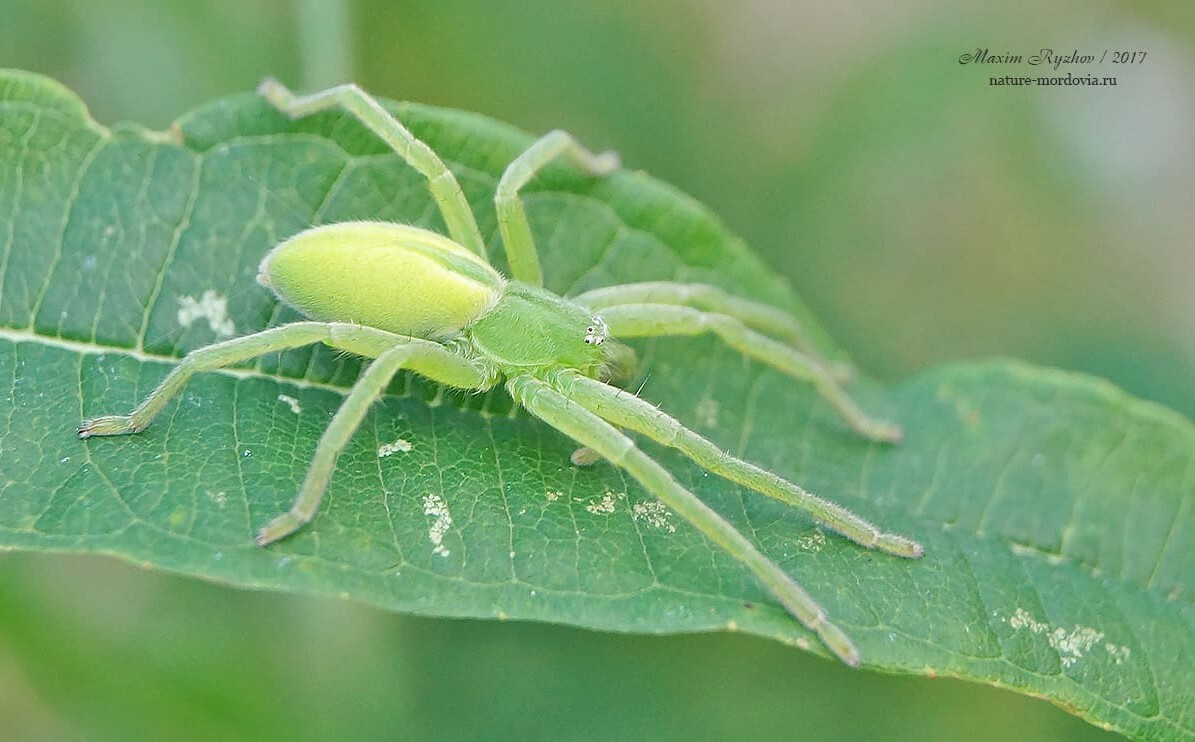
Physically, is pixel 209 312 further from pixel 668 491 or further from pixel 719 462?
pixel 719 462

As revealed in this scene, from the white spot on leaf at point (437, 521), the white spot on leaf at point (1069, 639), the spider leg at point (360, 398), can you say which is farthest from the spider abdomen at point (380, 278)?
the white spot on leaf at point (1069, 639)

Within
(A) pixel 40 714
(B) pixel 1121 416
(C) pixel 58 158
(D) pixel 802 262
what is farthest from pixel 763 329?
(A) pixel 40 714

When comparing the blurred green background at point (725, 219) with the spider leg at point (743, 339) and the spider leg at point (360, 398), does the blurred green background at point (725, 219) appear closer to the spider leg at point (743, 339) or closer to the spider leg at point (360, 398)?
the spider leg at point (743, 339)

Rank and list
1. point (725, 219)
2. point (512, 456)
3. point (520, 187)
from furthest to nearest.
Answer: point (725, 219), point (520, 187), point (512, 456)

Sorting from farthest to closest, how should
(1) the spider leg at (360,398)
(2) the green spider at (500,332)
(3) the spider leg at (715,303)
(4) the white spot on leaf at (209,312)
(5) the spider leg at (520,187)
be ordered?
(3) the spider leg at (715,303) < (5) the spider leg at (520,187) < (4) the white spot on leaf at (209,312) < (2) the green spider at (500,332) < (1) the spider leg at (360,398)

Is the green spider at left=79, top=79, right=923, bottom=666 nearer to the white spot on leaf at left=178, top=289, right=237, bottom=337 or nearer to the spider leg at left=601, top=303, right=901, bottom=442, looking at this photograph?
the spider leg at left=601, top=303, right=901, bottom=442

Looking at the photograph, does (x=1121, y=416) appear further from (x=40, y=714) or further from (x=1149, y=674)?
(x=40, y=714)

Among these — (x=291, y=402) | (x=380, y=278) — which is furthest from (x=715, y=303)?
(x=291, y=402)
